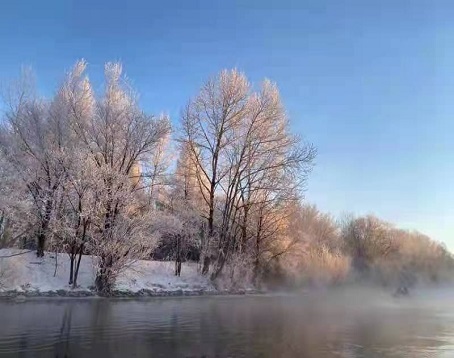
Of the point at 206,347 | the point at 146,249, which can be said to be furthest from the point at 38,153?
the point at 206,347

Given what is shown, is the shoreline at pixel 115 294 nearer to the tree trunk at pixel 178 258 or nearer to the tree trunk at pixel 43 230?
the tree trunk at pixel 178 258

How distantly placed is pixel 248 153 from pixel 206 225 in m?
7.81

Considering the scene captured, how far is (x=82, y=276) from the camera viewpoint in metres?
31.0

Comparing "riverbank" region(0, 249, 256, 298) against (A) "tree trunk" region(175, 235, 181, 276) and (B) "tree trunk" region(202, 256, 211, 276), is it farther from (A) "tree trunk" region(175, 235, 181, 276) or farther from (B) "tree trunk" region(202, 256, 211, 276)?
(B) "tree trunk" region(202, 256, 211, 276)

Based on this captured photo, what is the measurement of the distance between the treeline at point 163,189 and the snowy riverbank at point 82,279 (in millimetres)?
931

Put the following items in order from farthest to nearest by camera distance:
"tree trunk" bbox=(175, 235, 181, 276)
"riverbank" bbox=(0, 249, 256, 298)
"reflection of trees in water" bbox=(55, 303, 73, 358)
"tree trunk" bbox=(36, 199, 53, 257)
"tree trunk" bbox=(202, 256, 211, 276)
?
1. "tree trunk" bbox=(202, 256, 211, 276)
2. "tree trunk" bbox=(175, 235, 181, 276)
3. "tree trunk" bbox=(36, 199, 53, 257)
4. "riverbank" bbox=(0, 249, 256, 298)
5. "reflection of trees in water" bbox=(55, 303, 73, 358)

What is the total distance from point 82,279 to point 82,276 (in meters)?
0.35

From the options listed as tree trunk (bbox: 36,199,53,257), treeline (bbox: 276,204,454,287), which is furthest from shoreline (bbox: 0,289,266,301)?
treeline (bbox: 276,204,454,287)

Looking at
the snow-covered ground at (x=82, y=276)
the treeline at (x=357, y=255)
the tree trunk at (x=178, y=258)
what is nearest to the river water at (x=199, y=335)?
the snow-covered ground at (x=82, y=276)

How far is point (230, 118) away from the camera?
42.7 meters

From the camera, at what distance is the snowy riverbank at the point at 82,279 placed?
2684 cm

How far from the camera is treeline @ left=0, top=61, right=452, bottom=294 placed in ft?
101

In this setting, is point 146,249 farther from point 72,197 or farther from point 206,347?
point 206,347

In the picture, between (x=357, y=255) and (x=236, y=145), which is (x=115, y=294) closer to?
(x=236, y=145)
